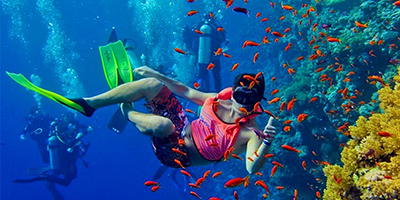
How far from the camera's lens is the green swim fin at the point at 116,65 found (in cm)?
425

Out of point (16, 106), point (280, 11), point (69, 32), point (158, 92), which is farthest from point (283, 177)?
point (16, 106)

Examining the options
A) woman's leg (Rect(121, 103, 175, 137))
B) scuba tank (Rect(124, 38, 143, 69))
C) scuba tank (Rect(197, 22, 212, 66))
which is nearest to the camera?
woman's leg (Rect(121, 103, 175, 137))

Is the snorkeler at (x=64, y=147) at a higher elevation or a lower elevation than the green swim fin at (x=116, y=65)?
lower

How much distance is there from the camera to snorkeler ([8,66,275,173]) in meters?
3.42

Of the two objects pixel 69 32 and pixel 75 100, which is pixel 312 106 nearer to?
pixel 75 100

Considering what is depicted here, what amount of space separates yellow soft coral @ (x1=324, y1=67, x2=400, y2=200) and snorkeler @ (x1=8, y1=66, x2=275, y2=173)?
4.36ft

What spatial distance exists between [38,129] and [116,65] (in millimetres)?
12896

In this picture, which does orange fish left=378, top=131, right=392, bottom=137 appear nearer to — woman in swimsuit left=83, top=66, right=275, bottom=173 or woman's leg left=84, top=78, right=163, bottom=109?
woman in swimsuit left=83, top=66, right=275, bottom=173

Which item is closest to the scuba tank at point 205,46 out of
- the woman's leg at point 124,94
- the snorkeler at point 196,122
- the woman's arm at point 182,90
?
the woman's arm at point 182,90

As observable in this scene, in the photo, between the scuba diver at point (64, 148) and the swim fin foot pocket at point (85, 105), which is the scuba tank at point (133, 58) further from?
the scuba diver at point (64, 148)

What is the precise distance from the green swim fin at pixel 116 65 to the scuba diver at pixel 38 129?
1239 centimetres

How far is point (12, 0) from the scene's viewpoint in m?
49.8

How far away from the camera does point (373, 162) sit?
132 inches

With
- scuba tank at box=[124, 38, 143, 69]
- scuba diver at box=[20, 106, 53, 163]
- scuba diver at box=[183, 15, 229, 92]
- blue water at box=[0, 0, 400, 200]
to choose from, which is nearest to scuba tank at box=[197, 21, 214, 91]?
scuba diver at box=[183, 15, 229, 92]
